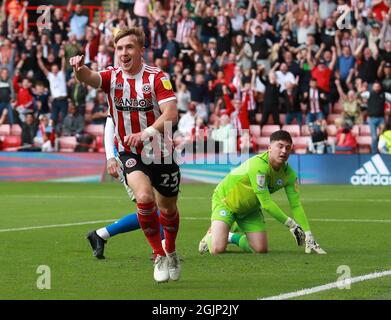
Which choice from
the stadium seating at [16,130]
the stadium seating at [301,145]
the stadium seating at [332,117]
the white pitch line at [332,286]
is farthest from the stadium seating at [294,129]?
the white pitch line at [332,286]

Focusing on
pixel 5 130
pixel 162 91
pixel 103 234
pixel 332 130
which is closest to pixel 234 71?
pixel 332 130

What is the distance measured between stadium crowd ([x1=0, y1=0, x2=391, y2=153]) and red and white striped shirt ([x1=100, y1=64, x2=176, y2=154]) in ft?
56.6

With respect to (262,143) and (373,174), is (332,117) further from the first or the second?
(373,174)

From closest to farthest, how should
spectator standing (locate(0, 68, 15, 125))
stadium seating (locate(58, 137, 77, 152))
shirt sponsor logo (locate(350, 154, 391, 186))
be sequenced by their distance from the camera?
shirt sponsor logo (locate(350, 154, 391, 186))
stadium seating (locate(58, 137, 77, 152))
spectator standing (locate(0, 68, 15, 125))

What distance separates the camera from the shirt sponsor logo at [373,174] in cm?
2695

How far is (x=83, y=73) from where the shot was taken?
10086 mm

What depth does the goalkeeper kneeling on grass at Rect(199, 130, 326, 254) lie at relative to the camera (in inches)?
496

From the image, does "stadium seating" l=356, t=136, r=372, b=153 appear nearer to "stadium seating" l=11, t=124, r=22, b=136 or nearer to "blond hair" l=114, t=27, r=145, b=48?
"stadium seating" l=11, t=124, r=22, b=136

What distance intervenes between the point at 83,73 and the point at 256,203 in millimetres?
3865

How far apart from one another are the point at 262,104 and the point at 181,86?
2271 millimetres

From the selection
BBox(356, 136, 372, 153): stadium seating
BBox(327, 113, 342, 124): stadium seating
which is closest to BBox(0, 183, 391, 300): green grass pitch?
BBox(356, 136, 372, 153): stadium seating
